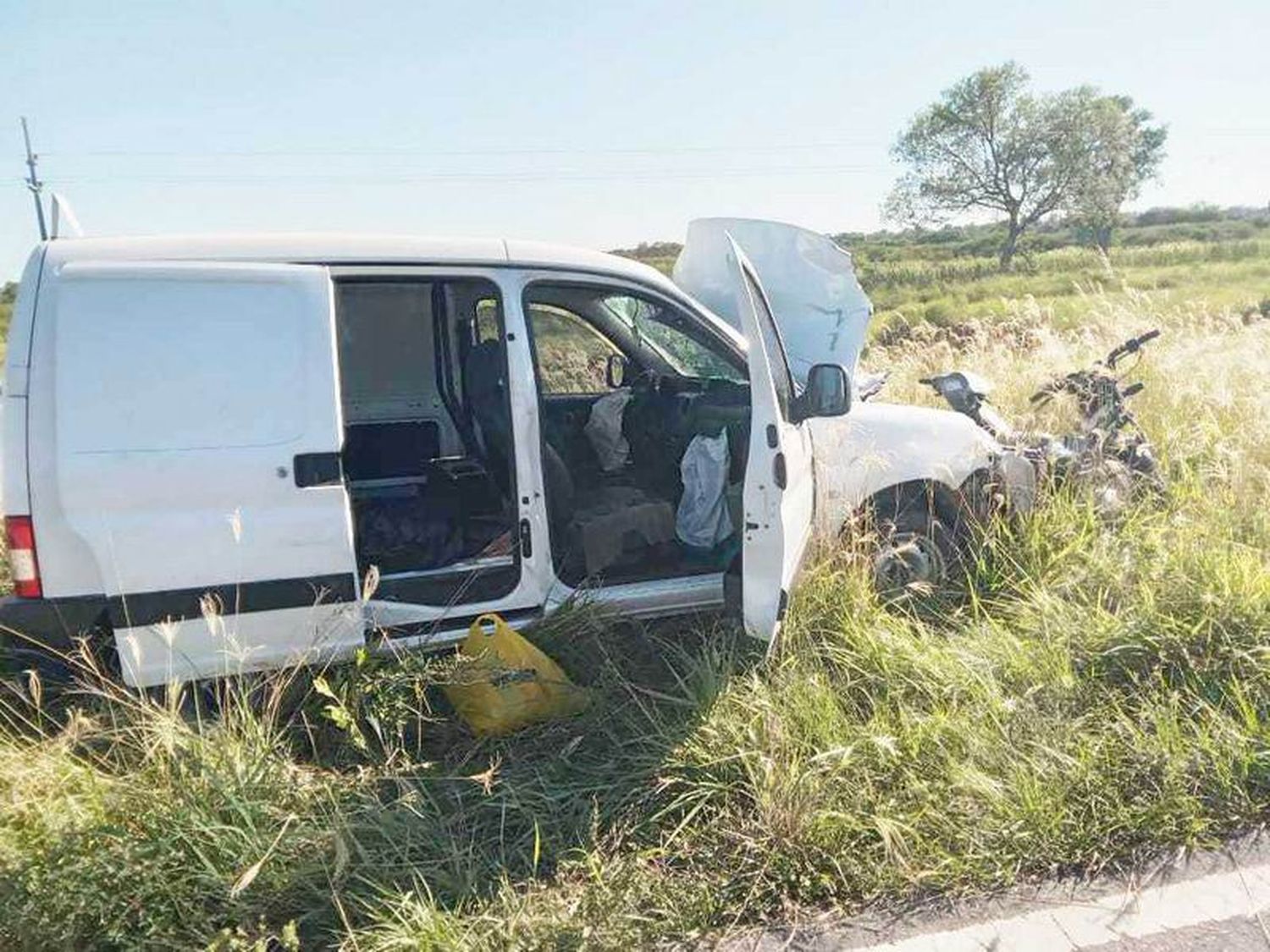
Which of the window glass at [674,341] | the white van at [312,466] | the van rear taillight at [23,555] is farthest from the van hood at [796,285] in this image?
the van rear taillight at [23,555]

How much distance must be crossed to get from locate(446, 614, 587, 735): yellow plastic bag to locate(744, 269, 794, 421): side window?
144 centimetres

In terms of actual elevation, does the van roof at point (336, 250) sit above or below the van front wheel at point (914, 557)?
above

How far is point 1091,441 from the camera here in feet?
15.9

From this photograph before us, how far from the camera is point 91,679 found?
3131 mm

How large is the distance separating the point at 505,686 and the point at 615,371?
7.77 ft

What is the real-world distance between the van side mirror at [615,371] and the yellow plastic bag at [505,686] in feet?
6.83

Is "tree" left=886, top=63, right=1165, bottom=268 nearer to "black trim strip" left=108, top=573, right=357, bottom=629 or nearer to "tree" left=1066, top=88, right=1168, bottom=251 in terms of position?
"tree" left=1066, top=88, right=1168, bottom=251

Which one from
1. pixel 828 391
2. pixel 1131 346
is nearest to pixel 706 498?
pixel 828 391

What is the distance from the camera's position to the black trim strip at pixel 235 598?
2.90 m

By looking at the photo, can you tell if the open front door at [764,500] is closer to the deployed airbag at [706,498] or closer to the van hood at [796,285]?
the deployed airbag at [706,498]

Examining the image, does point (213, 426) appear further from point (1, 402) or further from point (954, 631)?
point (954, 631)

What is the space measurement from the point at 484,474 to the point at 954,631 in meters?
2.48

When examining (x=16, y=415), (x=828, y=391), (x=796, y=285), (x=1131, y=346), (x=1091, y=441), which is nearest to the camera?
(x=16, y=415)

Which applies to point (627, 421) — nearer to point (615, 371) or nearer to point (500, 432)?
point (615, 371)
